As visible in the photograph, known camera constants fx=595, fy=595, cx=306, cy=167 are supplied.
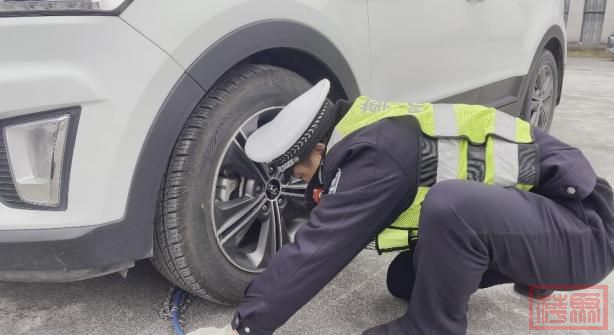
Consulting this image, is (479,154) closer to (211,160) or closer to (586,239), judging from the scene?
(586,239)

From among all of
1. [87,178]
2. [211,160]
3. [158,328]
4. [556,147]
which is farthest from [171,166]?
[556,147]

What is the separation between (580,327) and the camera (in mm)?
2008

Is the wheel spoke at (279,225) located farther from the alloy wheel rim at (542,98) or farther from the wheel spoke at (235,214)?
the alloy wheel rim at (542,98)

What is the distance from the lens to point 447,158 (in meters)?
1.67

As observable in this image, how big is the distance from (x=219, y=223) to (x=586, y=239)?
1115 mm

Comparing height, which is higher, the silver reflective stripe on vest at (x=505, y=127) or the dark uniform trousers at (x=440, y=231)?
the silver reflective stripe on vest at (x=505, y=127)

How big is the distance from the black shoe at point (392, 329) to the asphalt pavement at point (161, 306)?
13cm

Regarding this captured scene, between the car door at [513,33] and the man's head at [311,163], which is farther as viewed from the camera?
the car door at [513,33]

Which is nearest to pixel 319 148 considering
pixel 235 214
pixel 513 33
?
pixel 235 214

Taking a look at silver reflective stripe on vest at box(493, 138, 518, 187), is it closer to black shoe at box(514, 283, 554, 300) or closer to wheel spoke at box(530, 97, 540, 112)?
black shoe at box(514, 283, 554, 300)

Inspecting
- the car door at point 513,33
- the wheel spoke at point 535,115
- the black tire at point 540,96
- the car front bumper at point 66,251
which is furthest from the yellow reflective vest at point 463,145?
the wheel spoke at point 535,115

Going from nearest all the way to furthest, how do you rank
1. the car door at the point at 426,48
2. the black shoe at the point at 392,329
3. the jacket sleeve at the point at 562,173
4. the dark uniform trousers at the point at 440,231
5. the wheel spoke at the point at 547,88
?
the dark uniform trousers at the point at 440,231 → the jacket sleeve at the point at 562,173 → the black shoe at the point at 392,329 → the car door at the point at 426,48 → the wheel spoke at the point at 547,88

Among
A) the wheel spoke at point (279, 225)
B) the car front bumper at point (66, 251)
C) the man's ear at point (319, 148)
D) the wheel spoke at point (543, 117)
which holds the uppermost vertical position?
the man's ear at point (319, 148)

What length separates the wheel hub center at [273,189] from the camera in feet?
6.78
